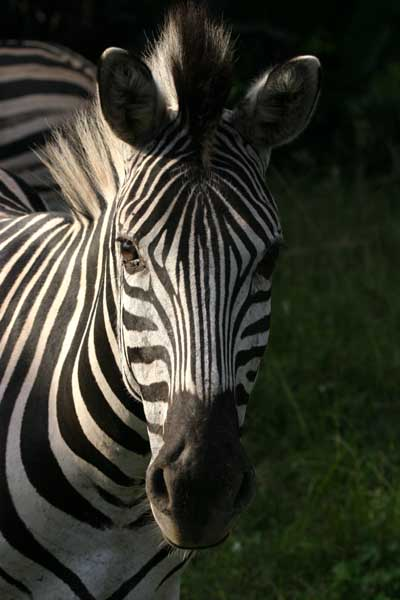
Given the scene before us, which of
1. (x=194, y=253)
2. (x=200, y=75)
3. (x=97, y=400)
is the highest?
(x=200, y=75)

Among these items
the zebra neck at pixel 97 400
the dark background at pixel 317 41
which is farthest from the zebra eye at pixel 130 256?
the dark background at pixel 317 41

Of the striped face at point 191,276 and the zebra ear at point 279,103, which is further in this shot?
the zebra ear at point 279,103

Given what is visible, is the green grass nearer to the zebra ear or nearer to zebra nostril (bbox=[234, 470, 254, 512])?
zebra nostril (bbox=[234, 470, 254, 512])

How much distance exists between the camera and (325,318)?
24.0 ft

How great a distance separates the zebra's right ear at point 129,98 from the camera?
9.50 feet

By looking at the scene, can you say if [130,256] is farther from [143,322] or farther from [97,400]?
[97,400]

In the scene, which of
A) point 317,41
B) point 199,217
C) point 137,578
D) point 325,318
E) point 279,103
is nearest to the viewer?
point 199,217

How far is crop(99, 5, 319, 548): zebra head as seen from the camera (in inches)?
104

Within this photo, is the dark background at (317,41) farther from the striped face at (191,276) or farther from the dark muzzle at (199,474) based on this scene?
the dark muzzle at (199,474)

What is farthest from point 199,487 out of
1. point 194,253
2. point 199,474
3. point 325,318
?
point 325,318

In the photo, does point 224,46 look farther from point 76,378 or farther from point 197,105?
point 76,378

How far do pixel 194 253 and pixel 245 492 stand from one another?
23.4 inches

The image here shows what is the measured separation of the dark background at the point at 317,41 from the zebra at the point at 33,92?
2.17 metres

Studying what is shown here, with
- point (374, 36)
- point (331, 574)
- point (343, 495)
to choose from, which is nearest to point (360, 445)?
point (343, 495)
